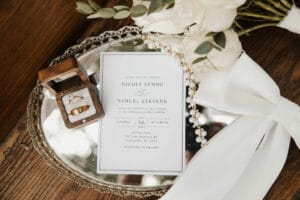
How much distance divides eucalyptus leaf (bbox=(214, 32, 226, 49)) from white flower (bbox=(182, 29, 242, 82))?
15 millimetres

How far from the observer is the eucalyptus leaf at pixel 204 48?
0.68m

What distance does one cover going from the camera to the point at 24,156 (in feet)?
3.04

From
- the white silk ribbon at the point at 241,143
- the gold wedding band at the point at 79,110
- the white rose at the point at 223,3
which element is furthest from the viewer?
the gold wedding band at the point at 79,110

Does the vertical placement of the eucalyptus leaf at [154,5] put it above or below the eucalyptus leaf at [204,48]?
above

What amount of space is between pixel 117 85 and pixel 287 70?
34 centimetres

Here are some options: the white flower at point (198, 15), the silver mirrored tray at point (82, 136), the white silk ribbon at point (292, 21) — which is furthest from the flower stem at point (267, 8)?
the silver mirrored tray at point (82, 136)

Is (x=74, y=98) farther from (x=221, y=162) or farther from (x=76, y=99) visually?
(x=221, y=162)

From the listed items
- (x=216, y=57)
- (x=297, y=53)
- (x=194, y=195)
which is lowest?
(x=194, y=195)

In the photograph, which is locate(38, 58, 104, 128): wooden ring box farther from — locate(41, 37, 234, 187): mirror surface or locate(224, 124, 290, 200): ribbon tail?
locate(224, 124, 290, 200): ribbon tail

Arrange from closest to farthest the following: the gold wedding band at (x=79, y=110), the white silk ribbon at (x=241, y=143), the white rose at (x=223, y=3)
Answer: the white rose at (x=223, y=3) → the white silk ribbon at (x=241, y=143) → the gold wedding band at (x=79, y=110)

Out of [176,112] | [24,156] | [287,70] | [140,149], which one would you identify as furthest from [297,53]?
[24,156]

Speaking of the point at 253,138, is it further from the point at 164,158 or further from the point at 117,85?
the point at 117,85

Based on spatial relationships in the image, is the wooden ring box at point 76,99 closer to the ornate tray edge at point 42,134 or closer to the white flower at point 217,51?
the ornate tray edge at point 42,134

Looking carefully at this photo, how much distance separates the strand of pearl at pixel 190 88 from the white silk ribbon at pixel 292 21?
0.66 ft
